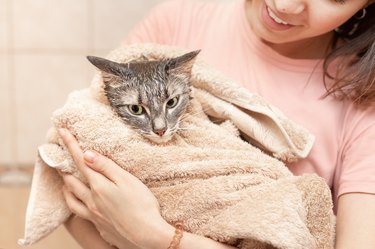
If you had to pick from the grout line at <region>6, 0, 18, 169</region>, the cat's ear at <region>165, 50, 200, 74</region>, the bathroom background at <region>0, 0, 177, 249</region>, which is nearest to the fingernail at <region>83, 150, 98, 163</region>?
the cat's ear at <region>165, 50, 200, 74</region>

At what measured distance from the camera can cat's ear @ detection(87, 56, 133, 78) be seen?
90 cm

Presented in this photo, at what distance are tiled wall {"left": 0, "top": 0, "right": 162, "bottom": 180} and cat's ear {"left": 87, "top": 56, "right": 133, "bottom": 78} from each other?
84 centimetres

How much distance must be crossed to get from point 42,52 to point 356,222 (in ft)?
3.99

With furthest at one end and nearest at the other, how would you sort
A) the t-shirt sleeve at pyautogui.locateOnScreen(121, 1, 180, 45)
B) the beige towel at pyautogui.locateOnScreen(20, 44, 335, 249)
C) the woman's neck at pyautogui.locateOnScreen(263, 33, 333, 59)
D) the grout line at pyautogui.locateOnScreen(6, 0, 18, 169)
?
the grout line at pyautogui.locateOnScreen(6, 0, 18, 169)
the t-shirt sleeve at pyautogui.locateOnScreen(121, 1, 180, 45)
the woman's neck at pyautogui.locateOnScreen(263, 33, 333, 59)
the beige towel at pyautogui.locateOnScreen(20, 44, 335, 249)

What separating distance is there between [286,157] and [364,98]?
0.22 m

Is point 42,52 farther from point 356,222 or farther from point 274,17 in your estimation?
point 356,222

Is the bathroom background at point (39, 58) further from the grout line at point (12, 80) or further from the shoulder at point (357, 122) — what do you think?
the shoulder at point (357, 122)

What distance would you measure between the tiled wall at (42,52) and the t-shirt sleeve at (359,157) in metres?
0.93

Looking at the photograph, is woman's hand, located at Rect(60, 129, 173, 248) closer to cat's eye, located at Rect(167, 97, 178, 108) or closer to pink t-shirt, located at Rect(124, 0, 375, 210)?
cat's eye, located at Rect(167, 97, 178, 108)

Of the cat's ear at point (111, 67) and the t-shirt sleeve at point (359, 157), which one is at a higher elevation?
the cat's ear at point (111, 67)

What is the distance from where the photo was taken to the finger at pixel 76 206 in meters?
0.99

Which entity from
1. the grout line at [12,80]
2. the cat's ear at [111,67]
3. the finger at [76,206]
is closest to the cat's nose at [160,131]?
the cat's ear at [111,67]

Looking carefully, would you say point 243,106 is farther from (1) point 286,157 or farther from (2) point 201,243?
(2) point 201,243

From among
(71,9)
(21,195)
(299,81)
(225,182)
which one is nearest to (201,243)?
(225,182)
